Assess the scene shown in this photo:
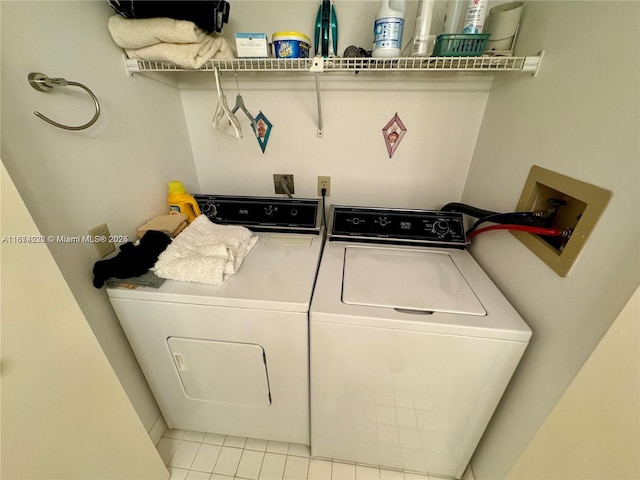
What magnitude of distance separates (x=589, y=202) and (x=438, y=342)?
2.03ft

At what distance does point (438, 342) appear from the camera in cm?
91

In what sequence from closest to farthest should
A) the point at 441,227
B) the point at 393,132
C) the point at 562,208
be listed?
the point at 562,208 → the point at 441,227 → the point at 393,132

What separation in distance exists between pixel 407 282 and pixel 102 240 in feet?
4.21

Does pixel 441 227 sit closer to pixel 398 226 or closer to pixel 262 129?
pixel 398 226

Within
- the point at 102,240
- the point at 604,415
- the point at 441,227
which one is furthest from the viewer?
the point at 441,227

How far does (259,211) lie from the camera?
152 centimetres

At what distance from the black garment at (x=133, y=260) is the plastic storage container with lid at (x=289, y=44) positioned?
0.95 m

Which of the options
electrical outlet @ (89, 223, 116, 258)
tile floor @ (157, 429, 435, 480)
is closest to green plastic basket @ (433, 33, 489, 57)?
electrical outlet @ (89, 223, 116, 258)

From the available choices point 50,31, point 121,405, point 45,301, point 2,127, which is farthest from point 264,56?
point 121,405

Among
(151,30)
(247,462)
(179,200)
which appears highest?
(151,30)

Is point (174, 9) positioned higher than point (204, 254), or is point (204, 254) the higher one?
point (174, 9)

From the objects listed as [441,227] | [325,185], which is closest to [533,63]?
[441,227]

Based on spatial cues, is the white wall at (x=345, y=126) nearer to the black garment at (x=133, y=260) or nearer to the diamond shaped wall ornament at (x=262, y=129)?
the diamond shaped wall ornament at (x=262, y=129)

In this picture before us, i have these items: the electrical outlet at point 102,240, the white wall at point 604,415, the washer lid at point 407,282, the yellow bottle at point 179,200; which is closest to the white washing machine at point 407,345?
→ the washer lid at point 407,282
